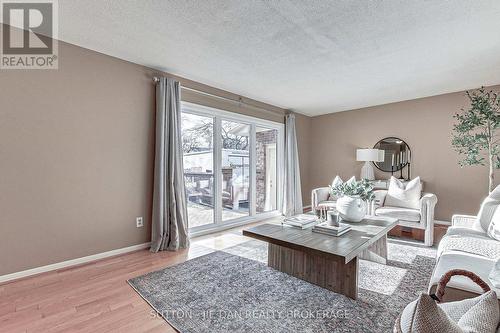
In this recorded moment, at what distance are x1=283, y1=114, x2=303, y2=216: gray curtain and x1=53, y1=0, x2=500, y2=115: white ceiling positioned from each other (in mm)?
1588

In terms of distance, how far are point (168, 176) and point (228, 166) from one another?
1345 mm

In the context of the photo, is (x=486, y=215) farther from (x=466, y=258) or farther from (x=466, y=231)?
(x=466, y=258)

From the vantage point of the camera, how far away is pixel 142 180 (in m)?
3.21

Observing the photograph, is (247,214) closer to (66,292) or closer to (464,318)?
(66,292)

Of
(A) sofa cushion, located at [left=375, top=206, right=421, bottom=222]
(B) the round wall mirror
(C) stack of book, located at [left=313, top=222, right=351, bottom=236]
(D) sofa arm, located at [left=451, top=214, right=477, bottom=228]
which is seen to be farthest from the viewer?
(B) the round wall mirror

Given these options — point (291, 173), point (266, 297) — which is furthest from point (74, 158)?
point (291, 173)

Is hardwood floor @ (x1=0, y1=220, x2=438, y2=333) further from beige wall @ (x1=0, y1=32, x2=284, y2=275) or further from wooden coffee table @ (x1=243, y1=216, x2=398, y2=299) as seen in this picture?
wooden coffee table @ (x1=243, y1=216, x2=398, y2=299)

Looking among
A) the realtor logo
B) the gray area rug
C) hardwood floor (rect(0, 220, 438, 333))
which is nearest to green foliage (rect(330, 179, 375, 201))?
the gray area rug

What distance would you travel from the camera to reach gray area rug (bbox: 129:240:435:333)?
1724mm

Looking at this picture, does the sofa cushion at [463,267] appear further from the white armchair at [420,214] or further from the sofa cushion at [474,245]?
the white armchair at [420,214]

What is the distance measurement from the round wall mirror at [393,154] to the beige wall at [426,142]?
10 cm

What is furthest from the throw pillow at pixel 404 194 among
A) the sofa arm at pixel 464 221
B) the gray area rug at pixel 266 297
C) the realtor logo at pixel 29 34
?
the realtor logo at pixel 29 34

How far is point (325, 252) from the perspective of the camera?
6.20 ft

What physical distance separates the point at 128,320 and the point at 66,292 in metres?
0.82
